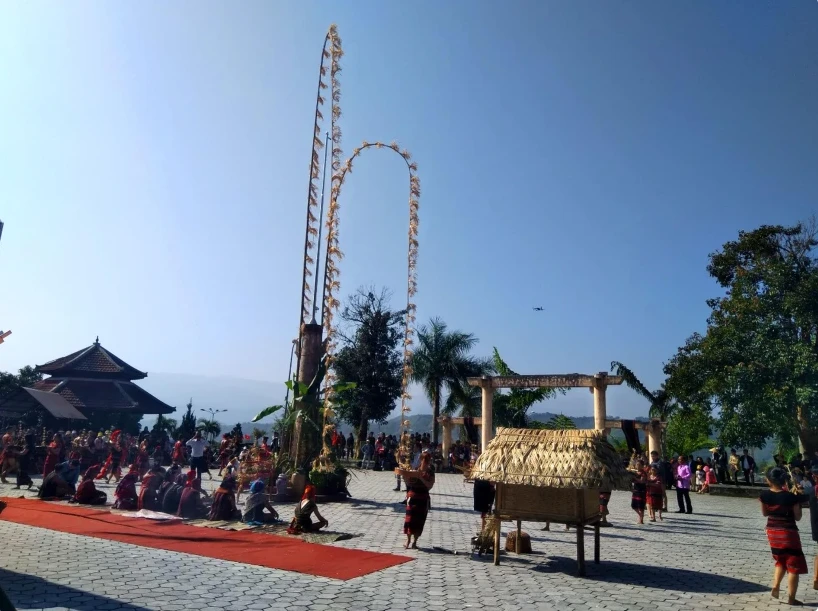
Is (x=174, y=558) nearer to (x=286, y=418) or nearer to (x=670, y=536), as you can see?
(x=286, y=418)

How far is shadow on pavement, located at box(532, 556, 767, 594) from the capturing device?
845cm

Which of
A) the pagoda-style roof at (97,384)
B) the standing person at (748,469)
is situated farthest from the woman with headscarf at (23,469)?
the standing person at (748,469)

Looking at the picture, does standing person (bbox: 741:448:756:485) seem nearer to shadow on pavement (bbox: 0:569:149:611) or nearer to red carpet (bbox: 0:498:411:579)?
red carpet (bbox: 0:498:411:579)

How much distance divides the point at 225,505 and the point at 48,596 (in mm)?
6159

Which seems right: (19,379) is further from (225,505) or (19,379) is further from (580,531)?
(580,531)

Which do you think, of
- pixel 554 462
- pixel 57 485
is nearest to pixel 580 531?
pixel 554 462

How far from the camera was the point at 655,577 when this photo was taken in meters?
9.05

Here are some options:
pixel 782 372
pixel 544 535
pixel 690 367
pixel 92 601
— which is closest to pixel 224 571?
pixel 92 601

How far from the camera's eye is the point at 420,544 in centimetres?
1103

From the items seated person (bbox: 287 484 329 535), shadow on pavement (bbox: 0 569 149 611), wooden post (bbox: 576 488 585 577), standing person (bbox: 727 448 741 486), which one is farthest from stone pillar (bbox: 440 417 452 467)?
shadow on pavement (bbox: 0 569 149 611)

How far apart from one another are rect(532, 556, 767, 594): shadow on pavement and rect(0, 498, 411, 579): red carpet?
2.51m

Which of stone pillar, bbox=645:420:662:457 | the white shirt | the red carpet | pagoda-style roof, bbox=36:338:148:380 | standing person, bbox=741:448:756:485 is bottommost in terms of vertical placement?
the red carpet

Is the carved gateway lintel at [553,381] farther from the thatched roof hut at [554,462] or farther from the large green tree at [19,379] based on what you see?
the large green tree at [19,379]

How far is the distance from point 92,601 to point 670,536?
11.0m
